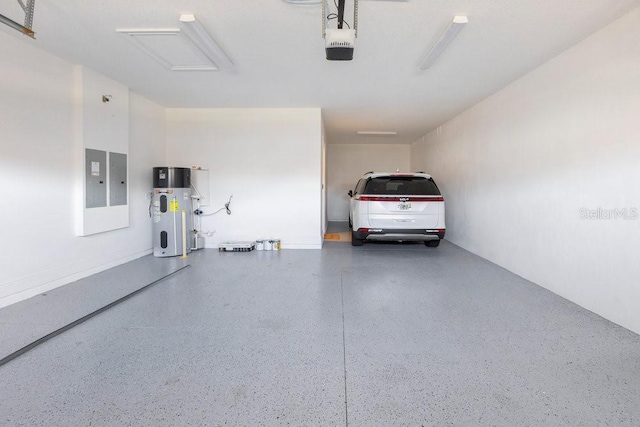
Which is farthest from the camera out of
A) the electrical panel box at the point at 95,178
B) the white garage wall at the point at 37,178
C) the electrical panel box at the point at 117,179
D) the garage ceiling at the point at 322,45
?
the electrical panel box at the point at 117,179

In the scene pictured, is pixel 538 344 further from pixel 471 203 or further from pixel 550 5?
pixel 471 203

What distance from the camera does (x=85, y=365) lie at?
6.81 ft

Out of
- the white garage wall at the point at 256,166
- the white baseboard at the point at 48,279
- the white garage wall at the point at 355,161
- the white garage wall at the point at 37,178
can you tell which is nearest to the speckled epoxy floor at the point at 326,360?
the white baseboard at the point at 48,279

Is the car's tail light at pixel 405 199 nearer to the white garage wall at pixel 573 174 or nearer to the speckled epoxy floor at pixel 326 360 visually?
the white garage wall at pixel 573 174

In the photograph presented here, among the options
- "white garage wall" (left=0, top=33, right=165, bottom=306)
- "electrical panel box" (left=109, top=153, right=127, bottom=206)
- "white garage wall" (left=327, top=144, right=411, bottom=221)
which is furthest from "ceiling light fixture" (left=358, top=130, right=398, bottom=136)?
"white garage wall" (left=0, top=33, right=165, bottom=306)

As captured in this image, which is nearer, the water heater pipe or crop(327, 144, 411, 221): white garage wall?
the water heater pipe

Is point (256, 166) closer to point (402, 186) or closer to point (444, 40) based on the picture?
point (402, 186)

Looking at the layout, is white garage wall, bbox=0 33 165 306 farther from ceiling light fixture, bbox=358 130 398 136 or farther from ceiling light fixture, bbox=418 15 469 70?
ceiling light fixture, bbox=358 130 398 136

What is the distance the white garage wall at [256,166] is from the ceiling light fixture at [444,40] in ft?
9.05

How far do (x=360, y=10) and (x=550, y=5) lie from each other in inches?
61.9

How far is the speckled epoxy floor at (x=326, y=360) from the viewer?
164 centimetres

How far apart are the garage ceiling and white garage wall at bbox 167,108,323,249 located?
676 millimetres

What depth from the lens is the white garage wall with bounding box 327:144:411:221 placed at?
35.0ft

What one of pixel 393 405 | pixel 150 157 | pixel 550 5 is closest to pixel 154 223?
pixel 150 157
